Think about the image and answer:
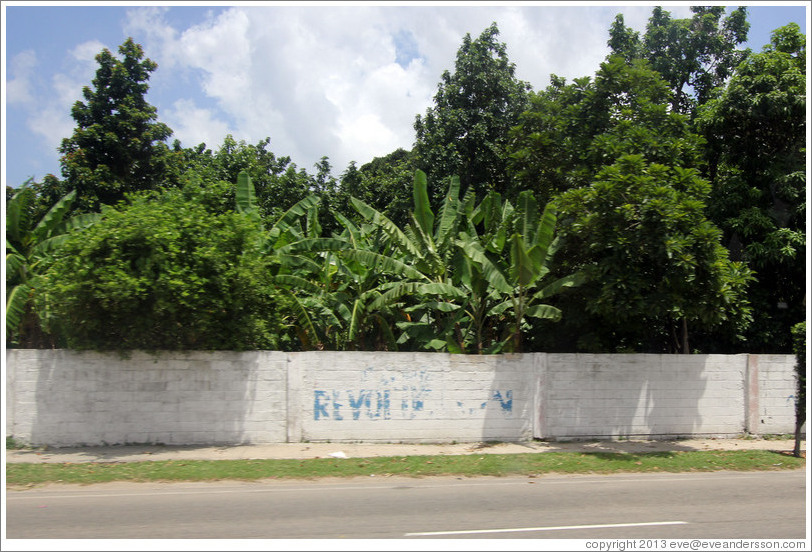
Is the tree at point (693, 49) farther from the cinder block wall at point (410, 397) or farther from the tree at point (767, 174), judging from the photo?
the cinder block wall at point (410, 397)

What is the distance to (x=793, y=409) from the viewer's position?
13.5 meters

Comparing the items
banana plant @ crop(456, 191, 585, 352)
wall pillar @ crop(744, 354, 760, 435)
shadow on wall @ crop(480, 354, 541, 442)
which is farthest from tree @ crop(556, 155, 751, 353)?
wall pillar @ crop(744, 354, 760, 435)

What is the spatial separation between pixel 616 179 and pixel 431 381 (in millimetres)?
5253

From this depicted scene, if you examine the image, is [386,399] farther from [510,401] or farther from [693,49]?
[693,49]

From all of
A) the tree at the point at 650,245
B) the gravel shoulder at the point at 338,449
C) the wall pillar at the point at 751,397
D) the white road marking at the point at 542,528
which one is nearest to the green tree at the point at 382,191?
the tree at the point at 650,245

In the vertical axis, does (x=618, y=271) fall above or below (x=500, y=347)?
above

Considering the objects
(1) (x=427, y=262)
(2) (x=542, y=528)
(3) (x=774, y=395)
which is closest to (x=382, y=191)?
(1) (x=427, y=262)

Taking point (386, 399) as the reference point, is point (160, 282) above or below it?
above

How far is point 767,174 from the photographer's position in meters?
14.1

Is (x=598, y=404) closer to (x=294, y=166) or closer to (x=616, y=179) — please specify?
(x=616, y=179)

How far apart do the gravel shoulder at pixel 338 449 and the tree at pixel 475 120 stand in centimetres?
836

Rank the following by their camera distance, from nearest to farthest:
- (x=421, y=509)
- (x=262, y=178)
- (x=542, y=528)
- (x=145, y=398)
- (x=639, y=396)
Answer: (x=542, y=528) < (x=421, y=509) < (x=145, y=398) < (x=639, y=396) < (x=262, y=178)

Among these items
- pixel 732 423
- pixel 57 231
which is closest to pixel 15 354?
pixel 57 231

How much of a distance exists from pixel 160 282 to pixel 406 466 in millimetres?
5261
